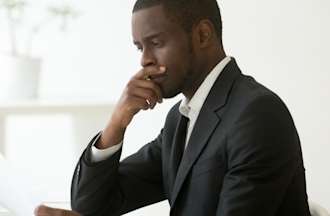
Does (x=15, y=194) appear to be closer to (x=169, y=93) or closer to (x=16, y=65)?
(x=169, y=93)

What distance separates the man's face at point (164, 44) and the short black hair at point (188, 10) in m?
0.01

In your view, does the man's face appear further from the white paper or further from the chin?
the white paper

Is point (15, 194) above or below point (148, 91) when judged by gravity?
below

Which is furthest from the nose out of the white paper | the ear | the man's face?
the white paper

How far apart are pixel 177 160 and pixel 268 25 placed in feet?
3.10

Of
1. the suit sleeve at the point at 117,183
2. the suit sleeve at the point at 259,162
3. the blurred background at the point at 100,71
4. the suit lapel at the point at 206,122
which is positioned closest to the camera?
the suit sleeve at the point at 259,162

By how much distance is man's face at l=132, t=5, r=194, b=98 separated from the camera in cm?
110

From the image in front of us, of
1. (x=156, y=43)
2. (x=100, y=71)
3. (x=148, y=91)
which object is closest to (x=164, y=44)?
(x=156, y=43)

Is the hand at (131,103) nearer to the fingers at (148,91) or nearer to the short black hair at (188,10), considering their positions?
the fingers at (148,91)

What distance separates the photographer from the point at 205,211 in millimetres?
1054

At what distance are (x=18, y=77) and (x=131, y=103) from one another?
2.82 feet

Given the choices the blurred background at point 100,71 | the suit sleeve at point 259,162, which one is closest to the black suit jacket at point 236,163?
the suit sleeve at point 259,162

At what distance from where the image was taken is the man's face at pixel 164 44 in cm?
110

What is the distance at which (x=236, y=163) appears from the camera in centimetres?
100
